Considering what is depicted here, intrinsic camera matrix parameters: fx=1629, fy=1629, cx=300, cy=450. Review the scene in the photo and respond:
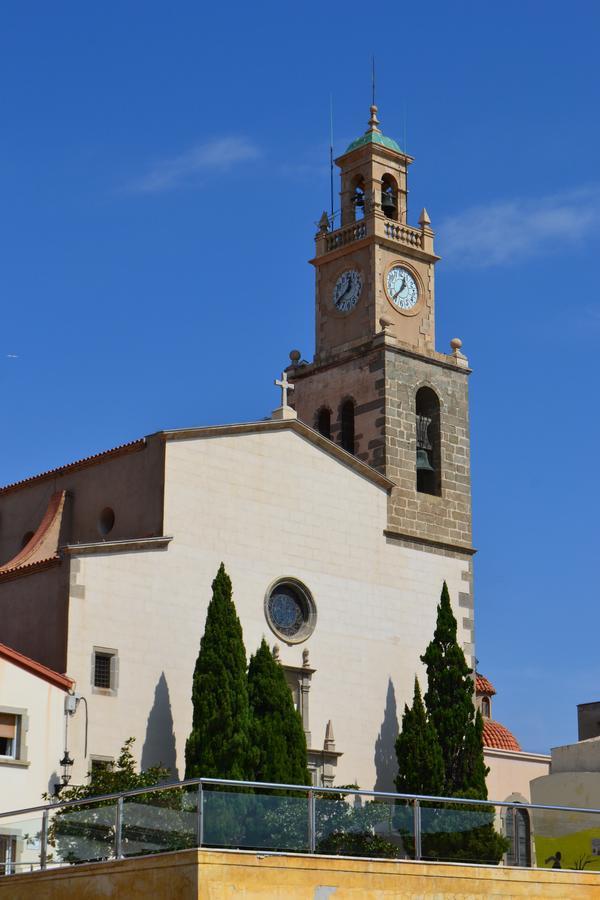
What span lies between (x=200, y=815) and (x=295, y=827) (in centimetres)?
148

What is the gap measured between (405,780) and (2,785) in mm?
10603

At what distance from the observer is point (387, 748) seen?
3950 centimetres

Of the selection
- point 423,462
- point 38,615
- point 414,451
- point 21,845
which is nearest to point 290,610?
point 38,615

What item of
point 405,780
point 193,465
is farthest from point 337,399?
point 405,780

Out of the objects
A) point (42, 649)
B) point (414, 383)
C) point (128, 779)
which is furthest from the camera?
point (414, 383)

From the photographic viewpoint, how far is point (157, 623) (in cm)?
3541

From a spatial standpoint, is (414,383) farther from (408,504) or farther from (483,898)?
(483,898)

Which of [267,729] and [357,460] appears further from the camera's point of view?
[357,460]

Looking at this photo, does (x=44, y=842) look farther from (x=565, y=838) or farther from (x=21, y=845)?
(x=565, y=838)

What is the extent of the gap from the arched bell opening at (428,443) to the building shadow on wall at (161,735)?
1149 centimetres

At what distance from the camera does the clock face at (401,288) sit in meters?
45.2

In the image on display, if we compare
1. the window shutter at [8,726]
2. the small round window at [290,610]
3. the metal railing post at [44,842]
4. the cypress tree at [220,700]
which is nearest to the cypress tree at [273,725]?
the cypress tree at [220,700]

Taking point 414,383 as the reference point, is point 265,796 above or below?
below

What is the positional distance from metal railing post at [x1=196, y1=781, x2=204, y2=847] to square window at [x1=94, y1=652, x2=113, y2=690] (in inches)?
573
